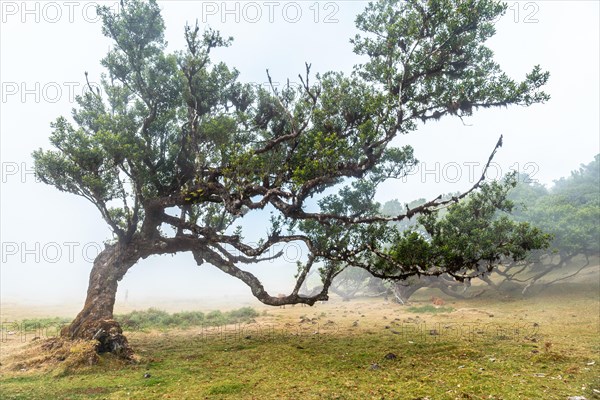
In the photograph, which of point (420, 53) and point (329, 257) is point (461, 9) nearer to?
point (420, 53)

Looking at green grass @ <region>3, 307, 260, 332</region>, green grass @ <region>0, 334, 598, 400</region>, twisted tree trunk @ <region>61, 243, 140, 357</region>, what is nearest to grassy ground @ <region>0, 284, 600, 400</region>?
green grass @ <region>0, 334, 598, 400</region>

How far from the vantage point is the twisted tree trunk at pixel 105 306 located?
41.2ft

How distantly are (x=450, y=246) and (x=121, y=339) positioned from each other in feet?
43.8

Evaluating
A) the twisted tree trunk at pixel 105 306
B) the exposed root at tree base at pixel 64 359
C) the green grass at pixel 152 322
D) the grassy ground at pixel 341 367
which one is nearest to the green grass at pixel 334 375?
the grassy ground at pixel 341 367

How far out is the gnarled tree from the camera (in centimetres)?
1327

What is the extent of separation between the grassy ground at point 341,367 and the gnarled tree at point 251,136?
228 cm

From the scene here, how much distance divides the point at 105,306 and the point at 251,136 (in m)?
10.9

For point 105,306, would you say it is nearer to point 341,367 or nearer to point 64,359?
point 64,359

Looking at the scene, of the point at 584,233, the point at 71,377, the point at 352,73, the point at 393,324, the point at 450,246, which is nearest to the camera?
the point at 71,377

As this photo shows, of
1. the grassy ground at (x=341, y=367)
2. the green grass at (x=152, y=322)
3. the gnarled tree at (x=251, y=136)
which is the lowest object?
the green grass at (x=152, y=322)

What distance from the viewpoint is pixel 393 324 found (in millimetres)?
19938

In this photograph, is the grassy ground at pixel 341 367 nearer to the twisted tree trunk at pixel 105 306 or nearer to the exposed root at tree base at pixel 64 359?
the exposed root at tree base at pixel 64 359

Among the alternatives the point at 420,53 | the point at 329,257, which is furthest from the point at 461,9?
the point at 329,257

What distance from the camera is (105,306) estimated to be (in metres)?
14.5
